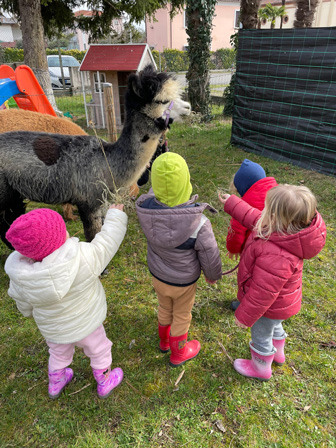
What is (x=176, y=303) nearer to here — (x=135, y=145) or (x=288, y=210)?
(x=288, y=210)

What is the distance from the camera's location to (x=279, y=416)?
201cm

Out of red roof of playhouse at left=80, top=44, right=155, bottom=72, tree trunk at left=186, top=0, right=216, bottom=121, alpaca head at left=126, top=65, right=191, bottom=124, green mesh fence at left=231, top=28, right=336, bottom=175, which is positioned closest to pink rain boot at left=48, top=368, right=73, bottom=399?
alpaca head at left=126, top=65, right=191, bottom=124

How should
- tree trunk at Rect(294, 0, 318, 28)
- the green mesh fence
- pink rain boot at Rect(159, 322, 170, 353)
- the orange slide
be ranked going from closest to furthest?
pink rain boot at Rect(159, 322, 170, 353) < the orange slide < the green mesh fence < tree trunk at Rect(294, 0, 318, 28)

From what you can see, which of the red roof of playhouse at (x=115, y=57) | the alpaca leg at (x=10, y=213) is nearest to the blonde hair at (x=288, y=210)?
the alpaca leg at (x=10, y=213)

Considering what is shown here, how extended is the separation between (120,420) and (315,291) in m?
2.13

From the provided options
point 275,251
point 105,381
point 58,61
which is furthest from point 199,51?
point 58,61

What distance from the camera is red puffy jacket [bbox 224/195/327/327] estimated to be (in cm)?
168

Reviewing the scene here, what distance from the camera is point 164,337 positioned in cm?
242

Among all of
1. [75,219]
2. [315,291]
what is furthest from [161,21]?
[315,291]

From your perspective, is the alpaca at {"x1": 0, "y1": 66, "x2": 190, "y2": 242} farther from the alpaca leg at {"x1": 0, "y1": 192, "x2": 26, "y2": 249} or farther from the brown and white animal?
the brown and white animal

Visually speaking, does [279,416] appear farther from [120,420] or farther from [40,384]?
[40,384]

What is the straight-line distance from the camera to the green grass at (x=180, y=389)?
193 centimetres

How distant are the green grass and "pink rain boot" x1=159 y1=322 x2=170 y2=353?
0.06 m

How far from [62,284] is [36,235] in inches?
11.4
